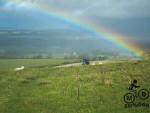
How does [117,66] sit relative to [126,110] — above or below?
above

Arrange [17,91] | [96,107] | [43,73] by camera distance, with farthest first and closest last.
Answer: [43,73] < [17,91] < [96,107]

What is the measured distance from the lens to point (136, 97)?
76.7 feet

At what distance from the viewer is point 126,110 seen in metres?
19.9

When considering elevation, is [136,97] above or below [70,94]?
below

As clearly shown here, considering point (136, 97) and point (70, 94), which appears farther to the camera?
point (70, 94)

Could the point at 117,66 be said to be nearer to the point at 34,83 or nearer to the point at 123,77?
the point at 123,77

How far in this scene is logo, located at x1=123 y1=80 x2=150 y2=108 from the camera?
21.4 m

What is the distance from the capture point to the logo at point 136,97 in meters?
21.4

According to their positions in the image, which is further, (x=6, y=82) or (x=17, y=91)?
→ (x=6, y=82)

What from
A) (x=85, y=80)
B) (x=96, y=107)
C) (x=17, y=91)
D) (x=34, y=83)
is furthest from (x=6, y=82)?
(x=96, y=107)

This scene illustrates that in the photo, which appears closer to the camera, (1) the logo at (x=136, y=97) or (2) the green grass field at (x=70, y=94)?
(2) the green grass field at (x=70, y=94)

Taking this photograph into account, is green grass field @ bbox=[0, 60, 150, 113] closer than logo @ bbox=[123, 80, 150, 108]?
Yes

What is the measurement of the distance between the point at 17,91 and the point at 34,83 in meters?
4.49

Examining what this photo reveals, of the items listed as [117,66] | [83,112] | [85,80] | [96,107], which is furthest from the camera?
[117,66]
